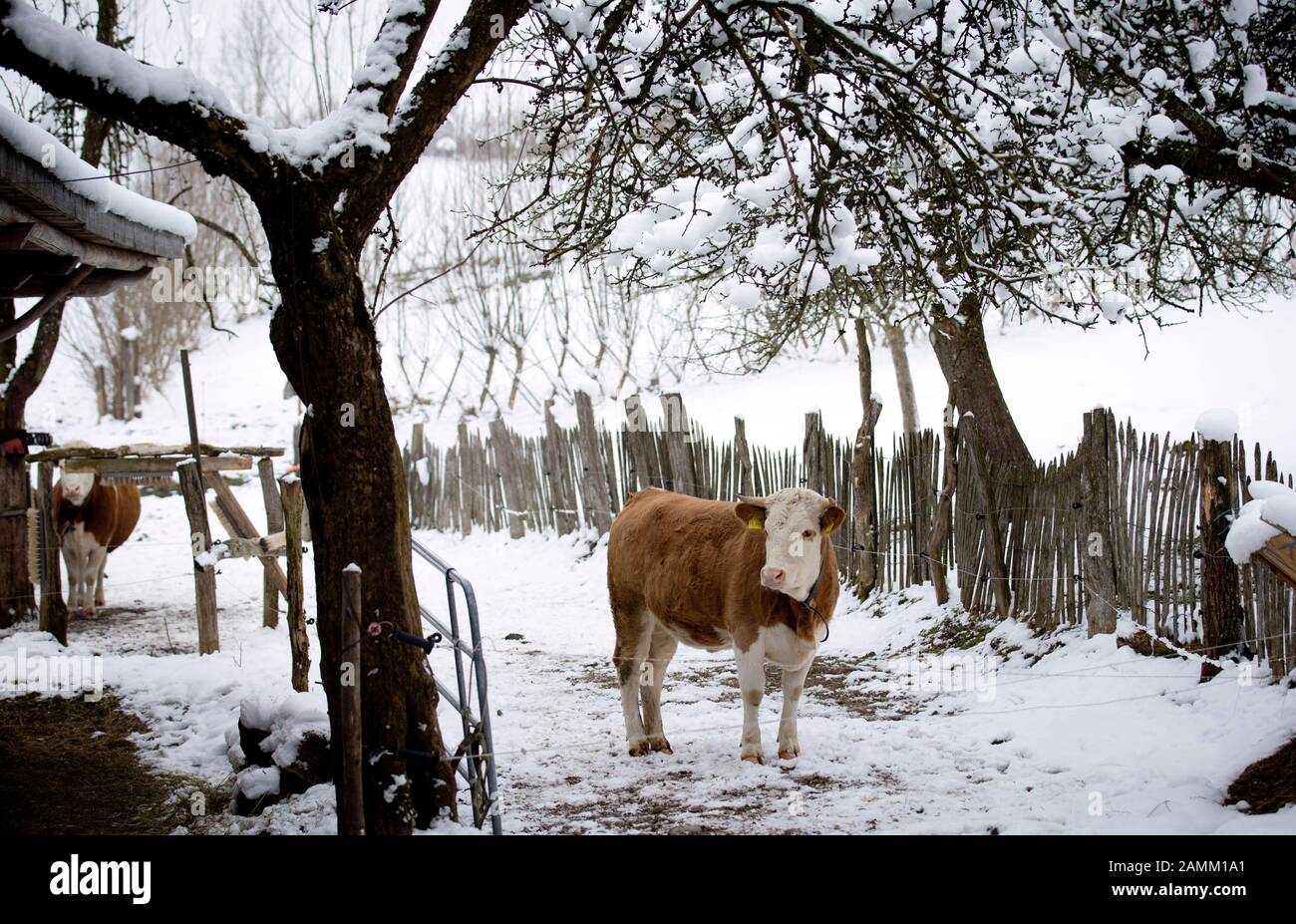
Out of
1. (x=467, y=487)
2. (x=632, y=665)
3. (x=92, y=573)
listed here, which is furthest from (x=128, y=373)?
(x=632, y=665)

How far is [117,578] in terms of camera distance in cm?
1332

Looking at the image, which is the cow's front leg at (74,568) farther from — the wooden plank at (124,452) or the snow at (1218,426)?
the snow at (1218,426)

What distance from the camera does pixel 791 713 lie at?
17.3ft

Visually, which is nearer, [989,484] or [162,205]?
[162,205]

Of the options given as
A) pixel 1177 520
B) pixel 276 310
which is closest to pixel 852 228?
pixel 1177 520

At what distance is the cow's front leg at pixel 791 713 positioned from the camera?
5.22 m

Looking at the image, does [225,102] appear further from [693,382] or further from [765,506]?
[693,382]

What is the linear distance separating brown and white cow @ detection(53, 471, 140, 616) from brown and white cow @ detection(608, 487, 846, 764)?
6.72 m

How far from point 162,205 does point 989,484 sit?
5.68 m

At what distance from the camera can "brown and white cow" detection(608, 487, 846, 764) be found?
205 inches

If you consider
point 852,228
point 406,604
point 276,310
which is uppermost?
point 852,228

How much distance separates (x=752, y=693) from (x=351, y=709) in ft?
7.69

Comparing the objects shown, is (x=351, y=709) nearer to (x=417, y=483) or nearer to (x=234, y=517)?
(x=234, y=517)

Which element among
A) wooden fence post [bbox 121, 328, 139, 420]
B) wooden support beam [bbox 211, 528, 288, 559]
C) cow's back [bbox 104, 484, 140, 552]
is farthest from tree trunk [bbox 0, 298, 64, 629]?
wooden fence post [bbox 121, 328, 139, 420]
